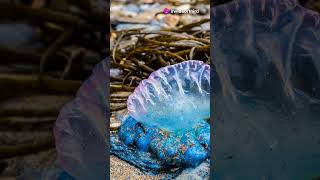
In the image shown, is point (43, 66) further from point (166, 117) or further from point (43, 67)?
point (166, 117)

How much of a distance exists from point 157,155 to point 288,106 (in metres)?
0.80

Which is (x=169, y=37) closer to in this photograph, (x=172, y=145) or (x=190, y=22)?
(x=190, y=22)

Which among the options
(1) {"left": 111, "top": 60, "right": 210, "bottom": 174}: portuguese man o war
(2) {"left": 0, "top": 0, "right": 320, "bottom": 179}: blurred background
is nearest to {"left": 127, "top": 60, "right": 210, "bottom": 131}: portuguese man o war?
(1) {"left": 111, "top": 60, "right": 210, "bottom": 174}: portuguese man o war

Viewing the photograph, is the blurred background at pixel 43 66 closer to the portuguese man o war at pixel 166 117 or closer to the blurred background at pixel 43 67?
the blurred background at pixel 43 67

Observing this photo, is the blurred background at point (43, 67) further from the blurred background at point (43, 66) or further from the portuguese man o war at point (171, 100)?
the portuguese man o war at point (171, 100)

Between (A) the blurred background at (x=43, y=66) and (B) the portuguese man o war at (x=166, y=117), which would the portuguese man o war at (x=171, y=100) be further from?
(A) the blurred background at (x=43, y=66)

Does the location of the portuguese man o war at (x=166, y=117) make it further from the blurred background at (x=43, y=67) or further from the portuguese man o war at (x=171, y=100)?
the blurred background at (x=43, y=67)

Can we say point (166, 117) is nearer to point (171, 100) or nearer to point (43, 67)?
point (171, 100)

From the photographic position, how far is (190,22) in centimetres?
289

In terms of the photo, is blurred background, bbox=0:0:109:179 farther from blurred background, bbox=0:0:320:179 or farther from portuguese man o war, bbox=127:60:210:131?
portuguese man o war, bbox=127:60:210:131

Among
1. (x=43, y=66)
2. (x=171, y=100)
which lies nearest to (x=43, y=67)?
(x=43, y=66)

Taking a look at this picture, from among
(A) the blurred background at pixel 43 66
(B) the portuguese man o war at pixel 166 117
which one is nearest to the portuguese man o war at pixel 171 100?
(B) the portuguese man o war at pixel 166 117

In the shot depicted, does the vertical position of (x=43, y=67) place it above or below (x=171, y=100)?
above

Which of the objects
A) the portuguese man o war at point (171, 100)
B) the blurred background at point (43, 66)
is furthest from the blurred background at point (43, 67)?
the portuguese man o war at point (171, 100)
